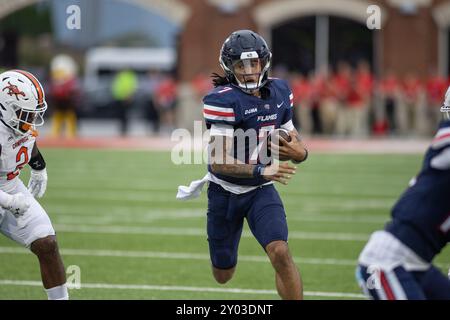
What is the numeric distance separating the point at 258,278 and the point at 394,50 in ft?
67.2

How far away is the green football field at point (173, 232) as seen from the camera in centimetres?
759

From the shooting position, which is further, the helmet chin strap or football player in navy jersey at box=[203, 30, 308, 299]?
the helmet chin strap

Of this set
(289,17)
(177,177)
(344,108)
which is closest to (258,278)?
(177,177)

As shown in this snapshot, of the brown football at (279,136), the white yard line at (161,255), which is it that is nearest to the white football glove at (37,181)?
the brown football at (279,136)

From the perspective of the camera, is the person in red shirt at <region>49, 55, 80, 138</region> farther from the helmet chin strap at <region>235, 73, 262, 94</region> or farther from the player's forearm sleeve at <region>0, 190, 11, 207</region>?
the player's forearm sleeve at <region>0, 190, 11, 207</region>

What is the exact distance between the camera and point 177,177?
50.3ft

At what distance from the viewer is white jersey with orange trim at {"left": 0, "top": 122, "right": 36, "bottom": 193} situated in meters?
5.94

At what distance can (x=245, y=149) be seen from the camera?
6129 mm

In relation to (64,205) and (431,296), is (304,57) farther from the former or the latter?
(431,296)

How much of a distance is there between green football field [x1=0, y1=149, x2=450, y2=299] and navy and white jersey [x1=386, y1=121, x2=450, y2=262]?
2.76 m

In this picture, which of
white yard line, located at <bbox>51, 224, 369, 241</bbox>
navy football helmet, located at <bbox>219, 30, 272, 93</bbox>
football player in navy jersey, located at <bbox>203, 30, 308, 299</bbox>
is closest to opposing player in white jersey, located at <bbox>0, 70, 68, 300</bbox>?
football player in navy jersey, located at <bbox>203, 30, 308, 299</bbox>

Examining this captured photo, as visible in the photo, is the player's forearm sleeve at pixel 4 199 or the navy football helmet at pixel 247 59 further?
the navy football helmet at pixel 247 59

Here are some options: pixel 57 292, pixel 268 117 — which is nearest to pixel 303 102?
pixel 268 117

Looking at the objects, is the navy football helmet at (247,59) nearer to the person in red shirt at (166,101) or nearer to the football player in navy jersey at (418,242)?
the football player in navy jersey at (418,242)
